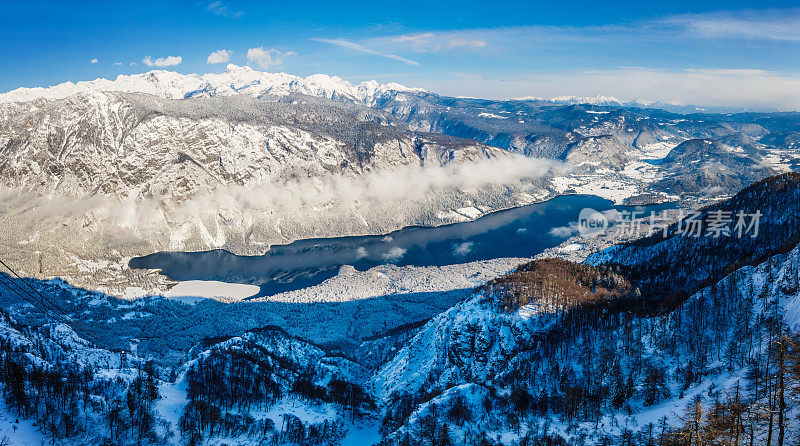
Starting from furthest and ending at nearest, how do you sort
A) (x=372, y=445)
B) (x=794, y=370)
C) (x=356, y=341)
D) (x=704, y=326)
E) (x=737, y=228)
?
(x=356, y=341), (x=737, y=228), (x=372, y=445), (x=704, y=326), (x=794, y=370)

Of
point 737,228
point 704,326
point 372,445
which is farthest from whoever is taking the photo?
point 737,228

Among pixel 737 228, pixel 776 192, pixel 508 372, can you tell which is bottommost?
pixel 508 372

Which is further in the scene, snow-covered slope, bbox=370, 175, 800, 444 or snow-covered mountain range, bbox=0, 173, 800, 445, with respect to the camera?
snow-covered mountain range, bbox=0, 173, 800, 445

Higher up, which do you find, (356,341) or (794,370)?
(794,370)

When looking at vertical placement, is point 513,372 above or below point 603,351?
below

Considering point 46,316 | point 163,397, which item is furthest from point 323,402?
point 46,316

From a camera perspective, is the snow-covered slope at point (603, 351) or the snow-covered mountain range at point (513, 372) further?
the snow-covered mountain range at point (513, 372)

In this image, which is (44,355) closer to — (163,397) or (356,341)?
(163,397)

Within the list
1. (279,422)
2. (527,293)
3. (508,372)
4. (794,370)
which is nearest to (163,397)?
(279,422)

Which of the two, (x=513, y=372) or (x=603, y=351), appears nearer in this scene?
(x=603, y=351)

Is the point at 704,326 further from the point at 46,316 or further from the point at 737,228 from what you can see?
the point at 46,316

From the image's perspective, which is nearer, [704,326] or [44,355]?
[704,326]
